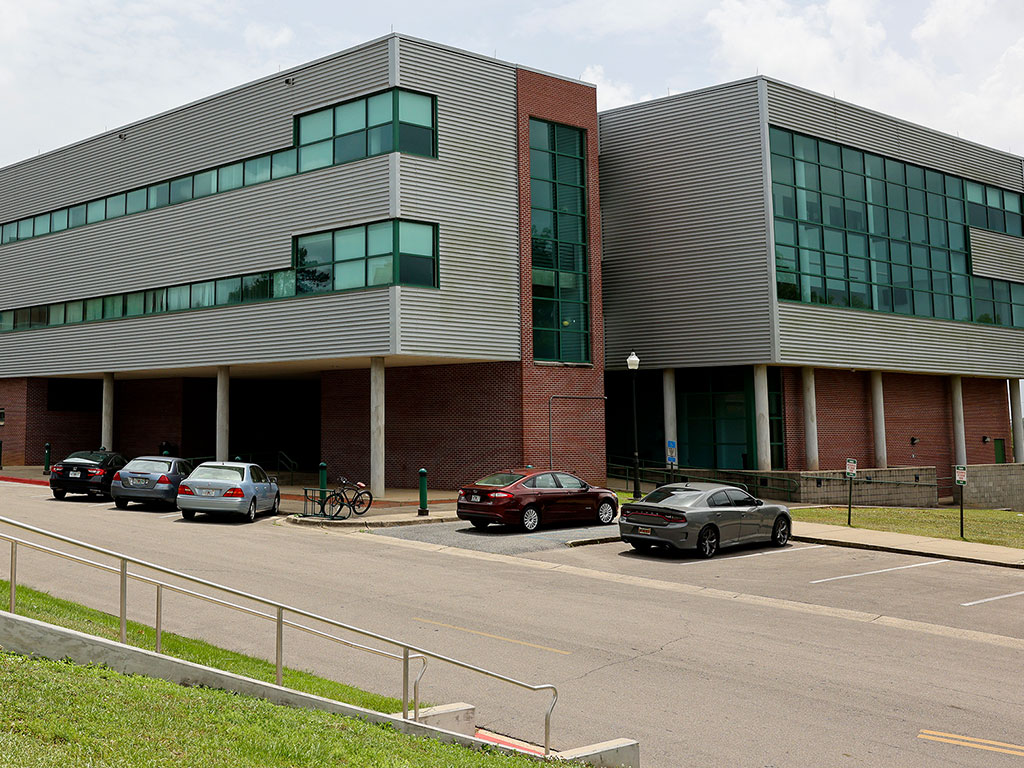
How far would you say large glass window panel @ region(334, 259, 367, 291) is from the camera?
91.9ft

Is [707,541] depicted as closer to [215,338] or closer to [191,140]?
[215,338]

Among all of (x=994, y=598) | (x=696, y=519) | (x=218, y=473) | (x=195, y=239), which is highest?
(x=195, y=239)

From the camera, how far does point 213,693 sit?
6.41 metres

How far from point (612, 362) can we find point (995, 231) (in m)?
20.3

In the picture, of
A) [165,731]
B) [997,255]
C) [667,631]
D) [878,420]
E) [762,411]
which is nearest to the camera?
[165,731]

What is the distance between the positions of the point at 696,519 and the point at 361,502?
30.3ft

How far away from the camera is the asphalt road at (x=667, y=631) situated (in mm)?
7723

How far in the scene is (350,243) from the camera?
28.5 metres

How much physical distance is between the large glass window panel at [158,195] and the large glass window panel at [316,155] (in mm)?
8162

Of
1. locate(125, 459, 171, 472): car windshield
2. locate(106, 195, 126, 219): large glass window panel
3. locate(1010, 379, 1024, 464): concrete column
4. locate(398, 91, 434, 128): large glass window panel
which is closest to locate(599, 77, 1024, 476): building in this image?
locate(1010, 379, 1024, 464): concrete column

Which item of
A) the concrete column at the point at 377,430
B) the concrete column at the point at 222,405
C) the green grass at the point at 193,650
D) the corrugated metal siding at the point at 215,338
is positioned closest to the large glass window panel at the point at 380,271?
the corrugated metal siding at the point at 215,338

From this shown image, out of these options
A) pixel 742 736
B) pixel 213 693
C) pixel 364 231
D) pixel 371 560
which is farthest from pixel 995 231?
pixel 213 693

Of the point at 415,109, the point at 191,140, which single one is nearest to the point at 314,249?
the point at 415,109

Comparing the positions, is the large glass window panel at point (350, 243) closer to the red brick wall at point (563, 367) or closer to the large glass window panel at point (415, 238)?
the large glass window panel at point (415, 238)
